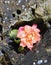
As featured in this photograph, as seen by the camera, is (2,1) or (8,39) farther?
(2,1)

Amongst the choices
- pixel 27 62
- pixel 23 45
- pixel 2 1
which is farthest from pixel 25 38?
pixel 2 1

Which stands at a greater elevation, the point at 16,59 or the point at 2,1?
the point at 2,1

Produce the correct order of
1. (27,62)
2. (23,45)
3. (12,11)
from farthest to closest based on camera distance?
(12,11), (23,45), (27,62)

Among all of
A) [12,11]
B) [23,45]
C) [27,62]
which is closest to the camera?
[27,62]

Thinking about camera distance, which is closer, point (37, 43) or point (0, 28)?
point (37, 43)

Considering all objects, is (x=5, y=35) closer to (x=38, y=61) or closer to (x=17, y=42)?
(x=17, y=42)

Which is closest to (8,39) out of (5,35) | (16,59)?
(5,35)

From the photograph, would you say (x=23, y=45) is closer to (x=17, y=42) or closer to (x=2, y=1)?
(x=17, y=42)
